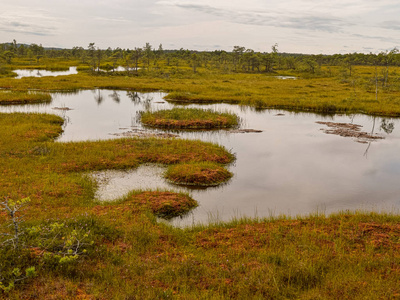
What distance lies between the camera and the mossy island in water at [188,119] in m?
34.3

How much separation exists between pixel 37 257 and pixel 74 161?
495 inches

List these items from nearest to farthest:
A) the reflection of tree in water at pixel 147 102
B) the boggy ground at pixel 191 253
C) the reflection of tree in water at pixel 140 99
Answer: the boggy ground at pixel 191 253, the reflection of tree in water at pixel 147 102, the reflection of tree in water at pixel 140 99

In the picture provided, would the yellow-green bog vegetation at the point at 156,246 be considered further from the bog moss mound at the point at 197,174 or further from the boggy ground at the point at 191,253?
the bog moss mound at the point at 197,174

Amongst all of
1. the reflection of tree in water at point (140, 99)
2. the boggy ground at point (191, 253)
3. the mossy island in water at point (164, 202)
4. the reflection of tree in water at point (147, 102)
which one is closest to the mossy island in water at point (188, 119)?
the reflection of tree in water at point (147, 102)

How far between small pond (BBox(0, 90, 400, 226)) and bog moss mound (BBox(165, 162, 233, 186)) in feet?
2.04

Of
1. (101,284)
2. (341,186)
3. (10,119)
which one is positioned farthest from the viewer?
(10,119)

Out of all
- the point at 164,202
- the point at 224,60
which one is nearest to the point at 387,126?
the point at 164,202

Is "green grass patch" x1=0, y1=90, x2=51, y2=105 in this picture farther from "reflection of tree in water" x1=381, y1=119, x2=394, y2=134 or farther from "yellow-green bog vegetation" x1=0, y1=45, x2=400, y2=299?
"reflection of tree in water" x1=381, y1=119, x2=394, y2=134

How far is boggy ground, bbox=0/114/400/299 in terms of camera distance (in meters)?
8.02

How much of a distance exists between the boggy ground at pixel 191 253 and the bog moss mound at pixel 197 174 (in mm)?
2794

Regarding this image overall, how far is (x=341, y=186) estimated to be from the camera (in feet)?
63.4

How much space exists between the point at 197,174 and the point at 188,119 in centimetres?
1649

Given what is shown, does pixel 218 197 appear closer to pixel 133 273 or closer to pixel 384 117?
pixel 133 273

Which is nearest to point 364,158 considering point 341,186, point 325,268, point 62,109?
point 341,186
